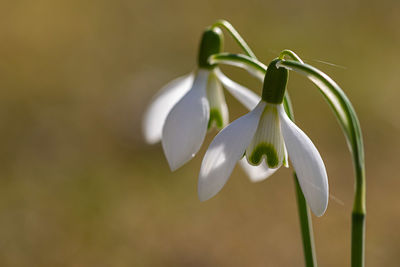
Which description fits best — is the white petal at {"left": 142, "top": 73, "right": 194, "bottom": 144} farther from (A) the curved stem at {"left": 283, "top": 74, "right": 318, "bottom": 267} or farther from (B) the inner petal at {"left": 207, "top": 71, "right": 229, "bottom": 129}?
(A) the curved stem at {"left": 283, "top": 74, "right": 318, "bottom": 267}

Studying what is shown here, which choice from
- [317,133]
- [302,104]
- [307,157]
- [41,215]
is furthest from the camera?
[302,104]

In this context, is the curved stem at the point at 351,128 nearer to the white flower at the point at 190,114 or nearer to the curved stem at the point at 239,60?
the curved stem at the point at 239,60

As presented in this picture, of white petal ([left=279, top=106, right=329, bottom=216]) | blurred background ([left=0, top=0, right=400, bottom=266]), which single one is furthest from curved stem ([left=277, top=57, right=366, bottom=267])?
blurred background ([left=0, top=0, right=400, bottom=266])

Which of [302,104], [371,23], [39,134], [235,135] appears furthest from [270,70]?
[371,23]

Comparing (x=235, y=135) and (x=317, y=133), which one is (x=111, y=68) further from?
(x=235, y=135)

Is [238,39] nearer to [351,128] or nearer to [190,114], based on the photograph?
[190,114]

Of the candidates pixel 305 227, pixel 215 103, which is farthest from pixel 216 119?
pixel 305 227

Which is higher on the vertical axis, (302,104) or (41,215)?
(302,104)
